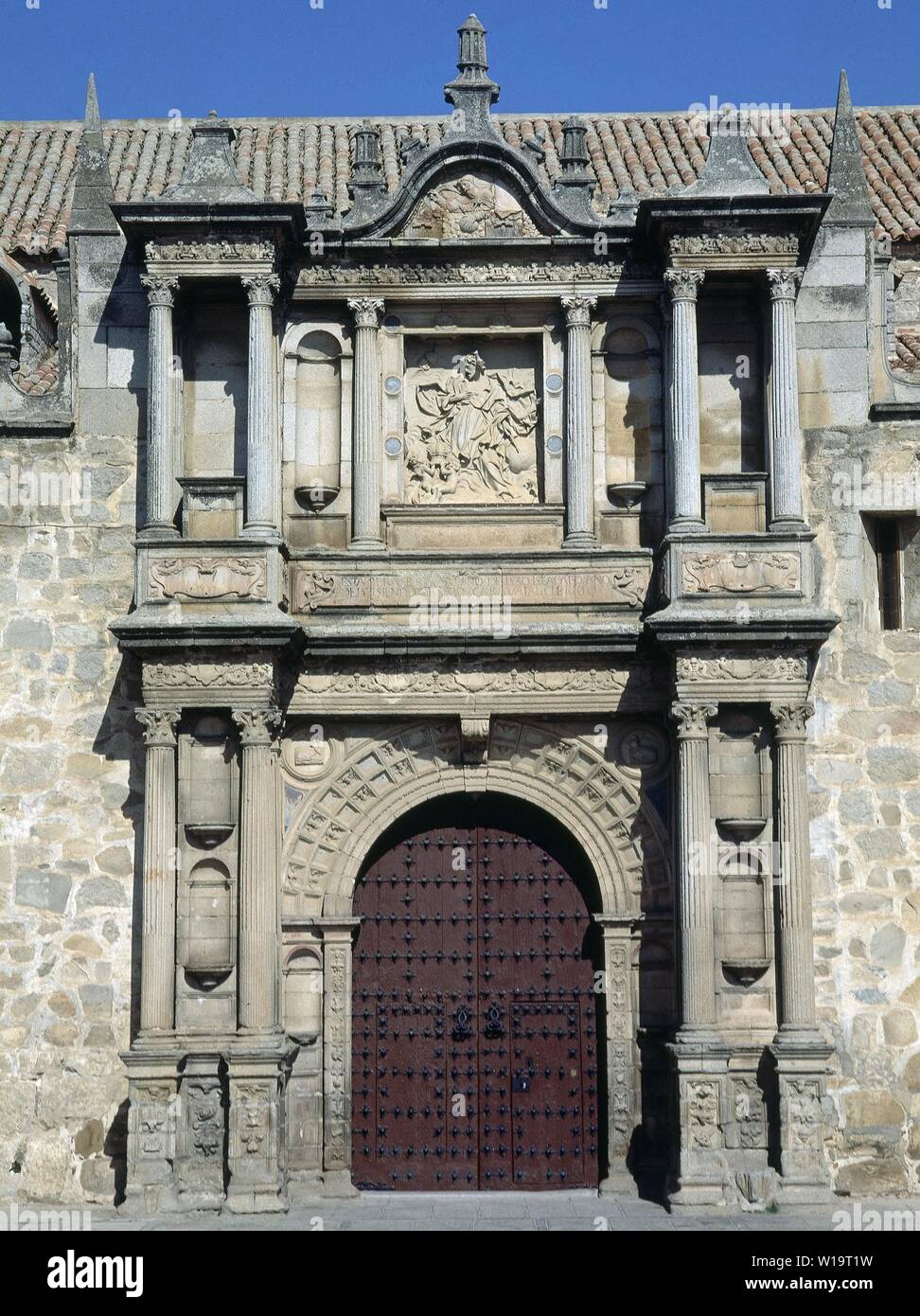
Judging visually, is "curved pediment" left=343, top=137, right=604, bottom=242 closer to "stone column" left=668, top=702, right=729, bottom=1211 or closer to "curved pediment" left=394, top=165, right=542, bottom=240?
"curved pediment" left=394, top=165, right=542, bottom=240

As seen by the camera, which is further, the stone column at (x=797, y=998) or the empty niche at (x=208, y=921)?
the empty niche at (x=208, y=921)

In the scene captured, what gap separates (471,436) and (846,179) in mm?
3902

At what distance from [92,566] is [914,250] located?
9.84 metres

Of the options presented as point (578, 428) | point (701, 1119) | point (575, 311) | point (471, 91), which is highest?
point (471, 91)

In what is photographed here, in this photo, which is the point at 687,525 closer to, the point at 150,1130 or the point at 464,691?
the point at 464,691

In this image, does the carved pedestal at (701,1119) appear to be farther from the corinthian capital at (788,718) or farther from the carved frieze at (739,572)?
the carved frieze at (739,572)

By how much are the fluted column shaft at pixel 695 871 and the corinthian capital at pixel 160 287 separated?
17.2 feet

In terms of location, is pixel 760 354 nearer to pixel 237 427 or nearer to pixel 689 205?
pixel 689 205

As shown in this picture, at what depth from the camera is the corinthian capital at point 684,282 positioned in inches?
638

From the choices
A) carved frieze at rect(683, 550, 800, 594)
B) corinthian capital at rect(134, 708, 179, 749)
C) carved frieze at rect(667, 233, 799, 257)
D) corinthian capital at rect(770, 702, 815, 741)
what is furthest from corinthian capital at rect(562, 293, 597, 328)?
corinthian capital at rect(134, 708, 179, 749)

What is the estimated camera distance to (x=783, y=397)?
16.2 m

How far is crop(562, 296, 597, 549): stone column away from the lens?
54.1ft

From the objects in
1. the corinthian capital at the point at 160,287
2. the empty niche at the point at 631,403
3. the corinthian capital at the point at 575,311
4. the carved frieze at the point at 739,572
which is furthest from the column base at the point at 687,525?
the corinthian capital at the point at 160,287

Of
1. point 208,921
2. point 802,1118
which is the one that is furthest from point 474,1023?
point 802,1118
